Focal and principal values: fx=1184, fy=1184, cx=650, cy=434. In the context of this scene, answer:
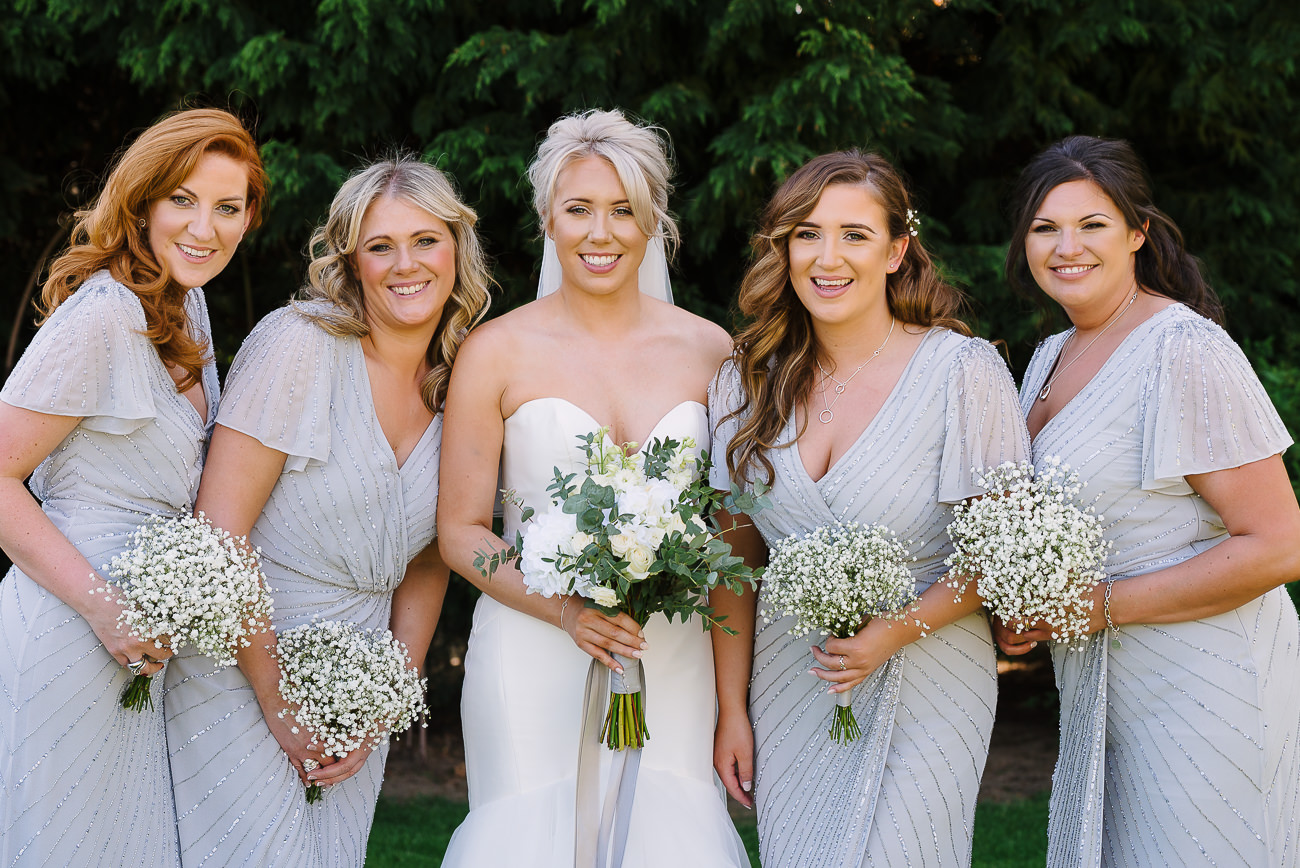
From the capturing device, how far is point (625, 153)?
13.4 ft

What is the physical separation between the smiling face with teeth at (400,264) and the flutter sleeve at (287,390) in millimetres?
251

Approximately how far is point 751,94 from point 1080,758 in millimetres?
4343

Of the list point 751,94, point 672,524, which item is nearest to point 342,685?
point 672,524

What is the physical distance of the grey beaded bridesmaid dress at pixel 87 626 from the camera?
11.0ft

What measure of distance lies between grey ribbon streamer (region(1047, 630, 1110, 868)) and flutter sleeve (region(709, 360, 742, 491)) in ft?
4.03

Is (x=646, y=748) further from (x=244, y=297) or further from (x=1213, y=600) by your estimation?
(x=244, y=297)

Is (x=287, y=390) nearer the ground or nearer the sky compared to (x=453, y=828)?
nearer the sky

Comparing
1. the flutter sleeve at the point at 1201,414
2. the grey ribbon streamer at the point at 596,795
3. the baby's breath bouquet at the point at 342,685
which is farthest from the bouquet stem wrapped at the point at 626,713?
the flutter sleeve at the point at 1201,414

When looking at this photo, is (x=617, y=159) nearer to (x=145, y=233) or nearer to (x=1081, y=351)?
(x=145, y=233)

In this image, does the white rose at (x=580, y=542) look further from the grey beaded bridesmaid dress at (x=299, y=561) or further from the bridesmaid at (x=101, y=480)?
the bridesmaid at (x=101, y=480)

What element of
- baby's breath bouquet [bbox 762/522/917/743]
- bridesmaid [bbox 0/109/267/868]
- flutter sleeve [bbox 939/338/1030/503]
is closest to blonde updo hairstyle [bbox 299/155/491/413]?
bridesmaid [bbox 0/109/267/868]

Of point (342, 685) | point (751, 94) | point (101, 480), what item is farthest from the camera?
point (751, 94)

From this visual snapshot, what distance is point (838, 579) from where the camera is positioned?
10.9ft

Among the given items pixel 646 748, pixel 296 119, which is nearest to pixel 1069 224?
pixel 646 748
